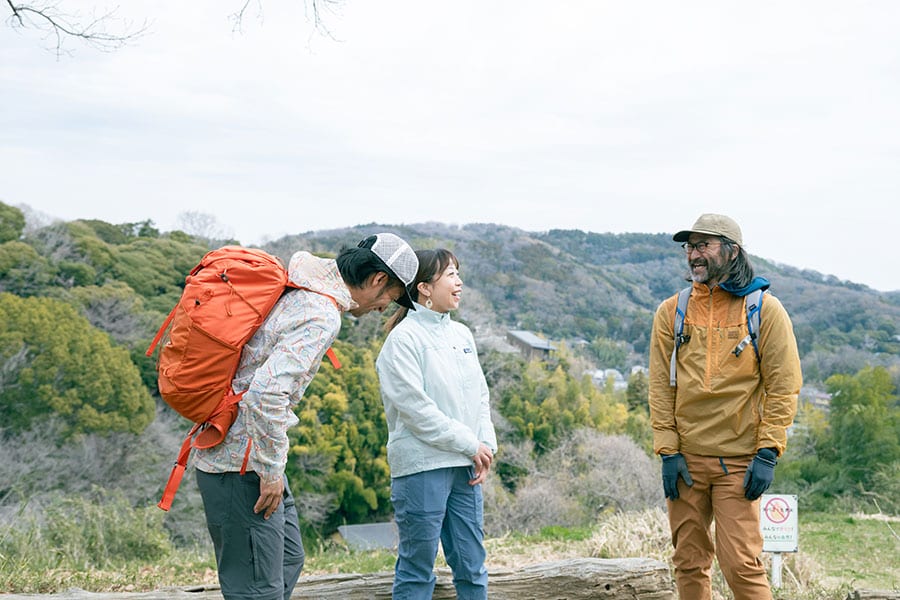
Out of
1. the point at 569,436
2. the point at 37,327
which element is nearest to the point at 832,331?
the point at 569,436

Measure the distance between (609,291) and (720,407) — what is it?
51.7m

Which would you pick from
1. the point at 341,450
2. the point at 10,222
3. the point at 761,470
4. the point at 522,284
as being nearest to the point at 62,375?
the point at 341,450

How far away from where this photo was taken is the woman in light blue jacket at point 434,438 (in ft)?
10.2

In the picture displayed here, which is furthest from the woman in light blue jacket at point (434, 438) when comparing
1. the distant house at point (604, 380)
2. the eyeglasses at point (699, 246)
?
the distant house at point (604, 380)

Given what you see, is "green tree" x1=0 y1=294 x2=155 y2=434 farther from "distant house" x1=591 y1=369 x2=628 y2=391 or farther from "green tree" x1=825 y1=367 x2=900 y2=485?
"distant house" x1=591 y1=369 x2=628 y2=391

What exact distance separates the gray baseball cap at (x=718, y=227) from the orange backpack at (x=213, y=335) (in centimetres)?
180

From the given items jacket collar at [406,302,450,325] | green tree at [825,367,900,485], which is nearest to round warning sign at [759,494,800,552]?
jacket collar at [406,302,450,325]

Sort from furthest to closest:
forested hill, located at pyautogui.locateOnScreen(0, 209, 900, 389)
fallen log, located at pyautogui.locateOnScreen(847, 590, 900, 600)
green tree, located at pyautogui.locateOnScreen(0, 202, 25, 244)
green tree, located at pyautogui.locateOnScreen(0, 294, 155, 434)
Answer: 1. green tree, located at pyautogui.locateOnScreen(0, 202, 25, 244)
2. forested hill, located at pyautogui.locateOnScreen(0, 209, 900, 389)
3. green tree, located at pyautogui.locateOnScreen(0, 294, 155, 434)
4. fallen log, located at pyautogui.locateOnScreen(847, 590, 900, 600)

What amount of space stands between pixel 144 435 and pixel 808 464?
53.8ft

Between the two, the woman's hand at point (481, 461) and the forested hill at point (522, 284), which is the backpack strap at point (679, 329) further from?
the forested hill at point (522, 284)

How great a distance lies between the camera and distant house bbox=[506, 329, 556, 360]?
3650 cm

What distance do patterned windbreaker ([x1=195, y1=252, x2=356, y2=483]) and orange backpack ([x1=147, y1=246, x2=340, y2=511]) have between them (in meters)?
0.04

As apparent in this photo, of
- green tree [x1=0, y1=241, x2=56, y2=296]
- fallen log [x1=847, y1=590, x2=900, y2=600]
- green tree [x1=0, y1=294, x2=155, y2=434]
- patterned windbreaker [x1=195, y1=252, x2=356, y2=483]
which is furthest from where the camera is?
green tree [x1=0, y1=241, x2=56, y2=296]

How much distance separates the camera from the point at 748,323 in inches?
128
